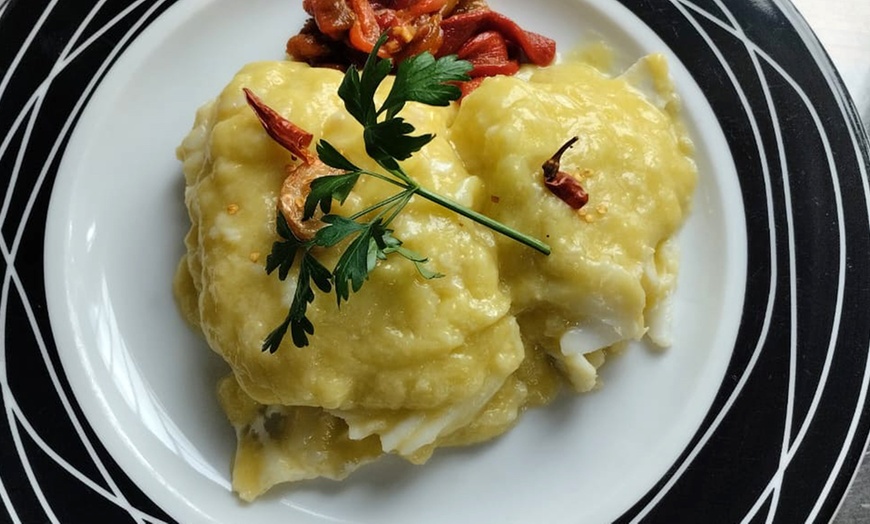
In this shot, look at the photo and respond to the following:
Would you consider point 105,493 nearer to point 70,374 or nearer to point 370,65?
point 70,374

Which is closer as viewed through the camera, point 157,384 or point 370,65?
point 370,65

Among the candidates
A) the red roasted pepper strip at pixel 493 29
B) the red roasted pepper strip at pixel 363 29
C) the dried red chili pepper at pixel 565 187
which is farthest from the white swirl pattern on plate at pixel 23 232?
the dried red chili pepper at pixel 565 187

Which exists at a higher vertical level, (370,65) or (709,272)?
(370,65)

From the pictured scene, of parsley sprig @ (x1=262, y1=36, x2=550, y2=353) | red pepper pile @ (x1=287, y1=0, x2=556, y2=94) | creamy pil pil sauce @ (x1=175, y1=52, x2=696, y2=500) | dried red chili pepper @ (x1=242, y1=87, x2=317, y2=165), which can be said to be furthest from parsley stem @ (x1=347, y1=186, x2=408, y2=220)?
red pepper pile @ (x1=287, y1=0, x2=556, y2=94)

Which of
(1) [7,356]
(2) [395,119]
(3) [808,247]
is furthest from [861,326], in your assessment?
(1) [7,356]

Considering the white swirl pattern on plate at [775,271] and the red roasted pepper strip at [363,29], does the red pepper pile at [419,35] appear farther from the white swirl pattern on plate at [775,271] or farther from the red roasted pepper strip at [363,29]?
the white swirl pattern on plate at [775,271]

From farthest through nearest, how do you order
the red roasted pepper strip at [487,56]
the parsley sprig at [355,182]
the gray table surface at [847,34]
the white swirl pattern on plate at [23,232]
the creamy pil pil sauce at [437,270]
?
the gray table surface at [847,34] → the red roasted pepper strip at [487,56] → the white swirl pattern on plate at [23,232] → the creamy pil pil sauce at [437,270] → the parsley sprig at [355,182]

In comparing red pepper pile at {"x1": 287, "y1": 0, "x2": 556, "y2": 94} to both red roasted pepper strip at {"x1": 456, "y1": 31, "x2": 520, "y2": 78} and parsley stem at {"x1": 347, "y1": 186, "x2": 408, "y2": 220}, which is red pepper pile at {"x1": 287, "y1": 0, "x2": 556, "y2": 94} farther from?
parsley stem at {"x1": 347, "y1": 186, "x2": 408, "y2": 220}

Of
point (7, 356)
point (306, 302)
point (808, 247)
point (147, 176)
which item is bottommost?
point (7, 356)
